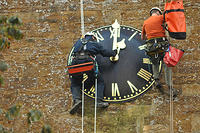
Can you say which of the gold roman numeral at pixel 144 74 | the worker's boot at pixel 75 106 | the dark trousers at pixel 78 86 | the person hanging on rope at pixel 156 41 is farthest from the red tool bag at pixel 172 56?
the worker's boot at pixel 75 106

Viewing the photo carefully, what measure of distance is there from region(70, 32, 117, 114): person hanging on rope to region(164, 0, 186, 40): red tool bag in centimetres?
101

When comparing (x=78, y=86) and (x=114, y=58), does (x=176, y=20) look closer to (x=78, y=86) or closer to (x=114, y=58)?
(x=114, y=58)

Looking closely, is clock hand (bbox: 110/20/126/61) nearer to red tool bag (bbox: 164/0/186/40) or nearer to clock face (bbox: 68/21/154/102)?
clock face (bbox: 68/21/154/102)

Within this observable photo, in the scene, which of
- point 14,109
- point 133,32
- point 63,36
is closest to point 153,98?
point 133,32

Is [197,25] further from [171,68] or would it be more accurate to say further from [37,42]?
[37,42]

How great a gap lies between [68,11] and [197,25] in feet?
6.56

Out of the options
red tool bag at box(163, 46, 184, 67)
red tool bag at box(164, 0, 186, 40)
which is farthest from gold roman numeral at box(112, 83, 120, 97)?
red tool bag at box(164, 0, 186, 40)

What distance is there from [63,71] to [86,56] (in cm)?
81

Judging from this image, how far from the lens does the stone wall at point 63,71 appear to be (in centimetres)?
786

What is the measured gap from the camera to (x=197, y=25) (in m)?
8.21

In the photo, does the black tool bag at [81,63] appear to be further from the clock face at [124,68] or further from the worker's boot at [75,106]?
the worker's boot at [75,106]

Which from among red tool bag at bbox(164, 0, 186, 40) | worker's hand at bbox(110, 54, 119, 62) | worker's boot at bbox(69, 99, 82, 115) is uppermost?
red tool bag at bbox(164, 0, 186, 40)

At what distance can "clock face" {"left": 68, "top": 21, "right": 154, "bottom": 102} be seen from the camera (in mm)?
7945

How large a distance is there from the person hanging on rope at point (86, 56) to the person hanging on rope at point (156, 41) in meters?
0.56
